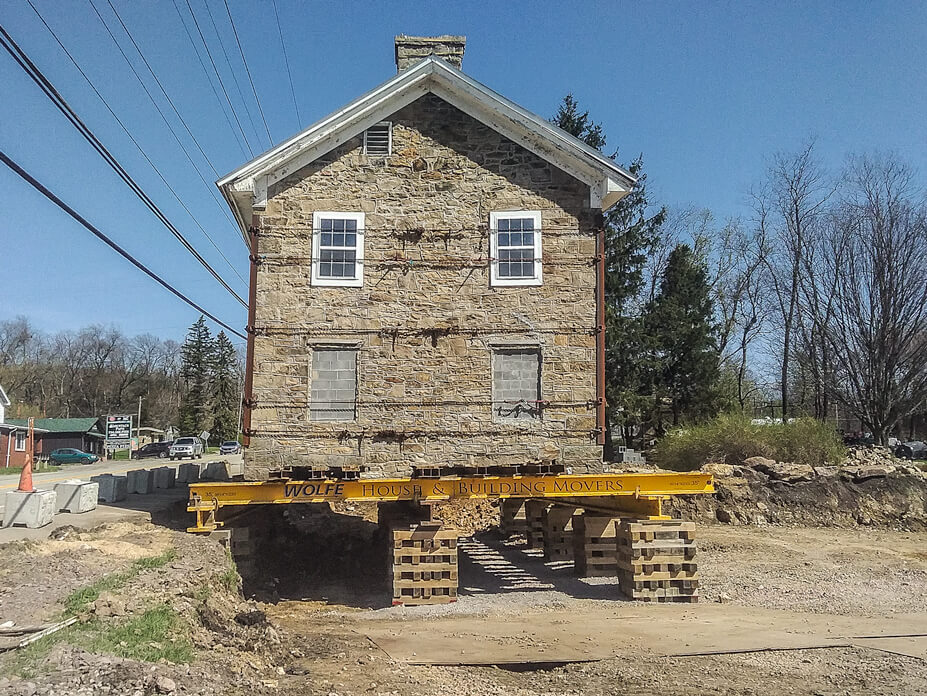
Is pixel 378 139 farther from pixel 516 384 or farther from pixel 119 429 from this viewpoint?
pixel 119 429

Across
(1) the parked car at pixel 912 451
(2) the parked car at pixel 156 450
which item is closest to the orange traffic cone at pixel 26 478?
(1) the parked car at pixel 912 451

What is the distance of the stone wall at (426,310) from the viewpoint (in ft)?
43.9

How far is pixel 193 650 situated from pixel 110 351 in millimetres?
103960

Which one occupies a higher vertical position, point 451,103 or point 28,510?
point 451,103

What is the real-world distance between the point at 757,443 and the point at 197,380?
75023 millimetres

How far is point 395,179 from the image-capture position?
14062mm

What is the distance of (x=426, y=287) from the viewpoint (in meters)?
13.8

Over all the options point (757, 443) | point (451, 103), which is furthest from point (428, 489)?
point (757, 443)

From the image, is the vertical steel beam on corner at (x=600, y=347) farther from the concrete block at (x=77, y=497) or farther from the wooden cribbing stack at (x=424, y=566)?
the concrete block at (x=77, y=497)

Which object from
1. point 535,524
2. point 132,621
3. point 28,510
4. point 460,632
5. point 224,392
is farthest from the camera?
point 224,392

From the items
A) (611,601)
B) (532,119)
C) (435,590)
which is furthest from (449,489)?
(532,119)

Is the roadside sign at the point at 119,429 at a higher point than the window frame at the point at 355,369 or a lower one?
lower

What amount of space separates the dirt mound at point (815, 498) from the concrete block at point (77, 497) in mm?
15193

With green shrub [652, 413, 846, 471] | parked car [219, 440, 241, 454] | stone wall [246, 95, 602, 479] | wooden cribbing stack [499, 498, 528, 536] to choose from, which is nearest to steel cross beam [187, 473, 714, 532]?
stone wall [246, 95, 602, 479]
